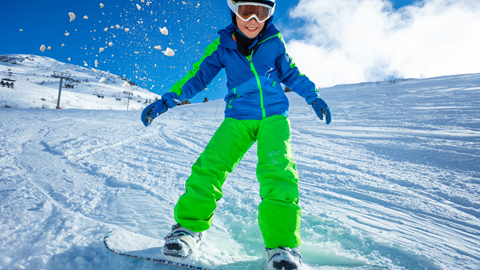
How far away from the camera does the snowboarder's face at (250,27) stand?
58.2 inches

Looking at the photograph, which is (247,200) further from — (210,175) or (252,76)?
(252,76)

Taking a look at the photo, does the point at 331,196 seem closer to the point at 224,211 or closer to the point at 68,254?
the point at 224,211

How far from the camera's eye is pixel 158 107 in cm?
149

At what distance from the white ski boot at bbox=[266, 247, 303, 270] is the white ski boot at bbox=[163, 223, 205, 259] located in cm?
41

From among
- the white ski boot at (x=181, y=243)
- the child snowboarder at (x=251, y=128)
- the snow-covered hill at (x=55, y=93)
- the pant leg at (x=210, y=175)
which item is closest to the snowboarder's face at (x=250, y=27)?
the child snowboarder at (x=251, y=128)

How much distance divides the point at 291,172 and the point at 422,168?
2612mm

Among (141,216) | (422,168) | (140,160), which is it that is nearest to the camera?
(141,216)

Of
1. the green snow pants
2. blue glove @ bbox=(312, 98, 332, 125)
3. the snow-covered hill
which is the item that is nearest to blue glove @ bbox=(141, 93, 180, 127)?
the green snow pants

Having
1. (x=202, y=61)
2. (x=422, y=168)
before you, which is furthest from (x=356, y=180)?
(x=202, y=61)

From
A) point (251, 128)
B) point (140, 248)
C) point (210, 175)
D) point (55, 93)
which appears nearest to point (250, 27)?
point (251, 128)

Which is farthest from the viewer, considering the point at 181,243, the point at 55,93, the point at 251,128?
the point at 55,93

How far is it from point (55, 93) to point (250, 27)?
123 ft

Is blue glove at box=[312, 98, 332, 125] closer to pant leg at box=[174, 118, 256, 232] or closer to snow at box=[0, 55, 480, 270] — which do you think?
pant leg at box=[174, 118, 256, 232]

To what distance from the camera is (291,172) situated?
3.70 feet
